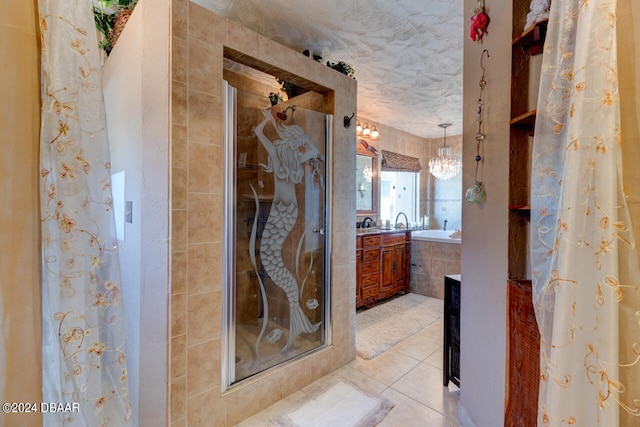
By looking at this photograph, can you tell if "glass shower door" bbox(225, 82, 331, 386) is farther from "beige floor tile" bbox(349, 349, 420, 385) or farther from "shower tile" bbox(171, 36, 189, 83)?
"beige floor tile" bbox(349, 349, 420, 385)

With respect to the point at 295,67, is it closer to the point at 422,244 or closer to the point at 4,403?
the point at 4,403

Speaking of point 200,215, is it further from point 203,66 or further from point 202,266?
point 203,66

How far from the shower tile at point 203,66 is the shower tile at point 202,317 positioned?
3.72 ft

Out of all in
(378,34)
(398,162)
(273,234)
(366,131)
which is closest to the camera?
(273,234)

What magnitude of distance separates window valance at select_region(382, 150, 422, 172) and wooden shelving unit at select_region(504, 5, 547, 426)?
330 centimetres

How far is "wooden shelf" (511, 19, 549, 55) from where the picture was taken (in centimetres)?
105

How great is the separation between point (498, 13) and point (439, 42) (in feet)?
3.45

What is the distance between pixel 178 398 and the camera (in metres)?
1.42

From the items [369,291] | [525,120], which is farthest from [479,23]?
[369,291]

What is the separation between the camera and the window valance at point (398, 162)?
4.55 meters

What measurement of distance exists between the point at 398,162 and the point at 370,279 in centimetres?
229

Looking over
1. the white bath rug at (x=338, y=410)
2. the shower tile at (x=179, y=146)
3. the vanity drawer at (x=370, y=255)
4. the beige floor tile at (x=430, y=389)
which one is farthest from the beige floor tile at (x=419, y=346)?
the shower tile at (x=179, y=146)

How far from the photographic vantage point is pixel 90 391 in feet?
2.40

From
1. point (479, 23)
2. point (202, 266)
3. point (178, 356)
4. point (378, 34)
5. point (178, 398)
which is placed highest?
point (378, 34)
